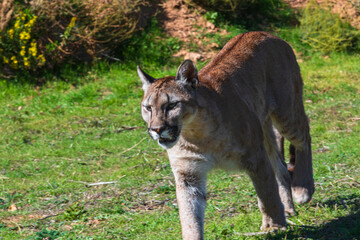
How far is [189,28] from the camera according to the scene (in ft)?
44.8

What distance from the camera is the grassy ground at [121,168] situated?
586 cm

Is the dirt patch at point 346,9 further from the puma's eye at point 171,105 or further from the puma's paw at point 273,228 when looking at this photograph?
the puma's eye at point 171,105

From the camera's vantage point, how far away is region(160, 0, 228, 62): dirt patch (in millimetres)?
12953

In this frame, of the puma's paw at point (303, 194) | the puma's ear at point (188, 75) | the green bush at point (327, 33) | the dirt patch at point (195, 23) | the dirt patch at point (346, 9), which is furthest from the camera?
the dirt patch at point (346, 9)

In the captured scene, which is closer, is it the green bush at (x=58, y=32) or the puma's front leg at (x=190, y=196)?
the puma's front leg at (x=190, y=196)

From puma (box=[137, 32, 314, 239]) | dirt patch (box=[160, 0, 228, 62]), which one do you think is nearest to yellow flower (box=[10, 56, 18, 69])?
dirt patch (box=[160, 0, 228, 62])

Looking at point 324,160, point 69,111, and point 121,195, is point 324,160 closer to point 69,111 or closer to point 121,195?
point 121,195

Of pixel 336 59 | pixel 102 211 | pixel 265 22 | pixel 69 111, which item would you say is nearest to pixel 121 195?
pixel 102 211

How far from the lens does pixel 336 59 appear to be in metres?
12.7

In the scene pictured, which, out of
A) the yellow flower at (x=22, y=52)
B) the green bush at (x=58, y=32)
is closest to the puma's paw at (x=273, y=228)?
the green bush at (x=58, y=32)

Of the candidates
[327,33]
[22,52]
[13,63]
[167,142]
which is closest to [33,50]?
[22,52]

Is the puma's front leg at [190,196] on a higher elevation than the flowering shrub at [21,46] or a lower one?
higher

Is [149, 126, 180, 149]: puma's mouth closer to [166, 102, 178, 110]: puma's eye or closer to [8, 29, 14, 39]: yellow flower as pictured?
[166, 102, 178, 110]: puma's eye

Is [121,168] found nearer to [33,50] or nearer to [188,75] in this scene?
[188,75]
